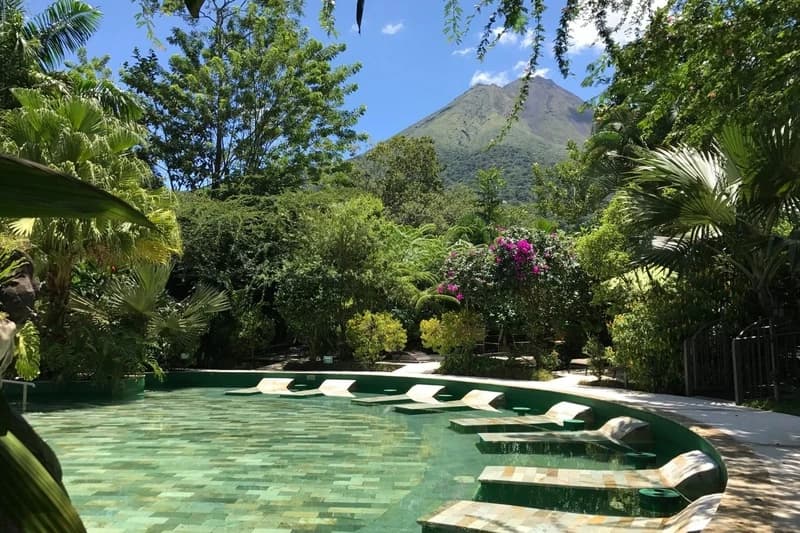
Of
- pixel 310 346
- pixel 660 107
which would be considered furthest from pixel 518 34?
pixel 310 346

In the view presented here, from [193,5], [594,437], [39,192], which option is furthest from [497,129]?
[39,192]

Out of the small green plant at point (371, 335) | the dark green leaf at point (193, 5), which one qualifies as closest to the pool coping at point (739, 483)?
the dark green leaf at point (193, 5)

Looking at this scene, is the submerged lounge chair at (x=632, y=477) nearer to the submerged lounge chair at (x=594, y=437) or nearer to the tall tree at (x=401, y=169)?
the submerged lounge chair at (x=594, y=437)

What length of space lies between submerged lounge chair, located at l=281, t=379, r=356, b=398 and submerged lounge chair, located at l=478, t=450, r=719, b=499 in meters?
7.57

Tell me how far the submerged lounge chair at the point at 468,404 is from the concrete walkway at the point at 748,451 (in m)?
1.67

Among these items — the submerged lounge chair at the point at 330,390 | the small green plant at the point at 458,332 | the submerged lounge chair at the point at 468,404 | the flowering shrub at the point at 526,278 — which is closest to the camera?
the submerged lounge chair at the point at 468,404

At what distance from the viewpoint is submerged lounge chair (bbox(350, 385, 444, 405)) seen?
1166cm

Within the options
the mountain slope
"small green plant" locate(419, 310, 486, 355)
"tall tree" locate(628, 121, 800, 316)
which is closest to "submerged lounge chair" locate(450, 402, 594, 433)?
"tall tree" locate(628, 121, 800, 316)

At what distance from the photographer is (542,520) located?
421 centimetres

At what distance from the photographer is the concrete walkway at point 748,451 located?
129 inches

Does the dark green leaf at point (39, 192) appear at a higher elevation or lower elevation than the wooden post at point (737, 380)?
higher

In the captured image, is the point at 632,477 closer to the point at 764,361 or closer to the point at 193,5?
the point at 764,361

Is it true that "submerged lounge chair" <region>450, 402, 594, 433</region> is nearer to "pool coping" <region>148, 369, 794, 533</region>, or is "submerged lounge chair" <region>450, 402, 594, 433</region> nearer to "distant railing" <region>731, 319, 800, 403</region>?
"pool coping" <region>148, 369, 794, 533</region>

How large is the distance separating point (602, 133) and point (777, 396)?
1246 centimetres
